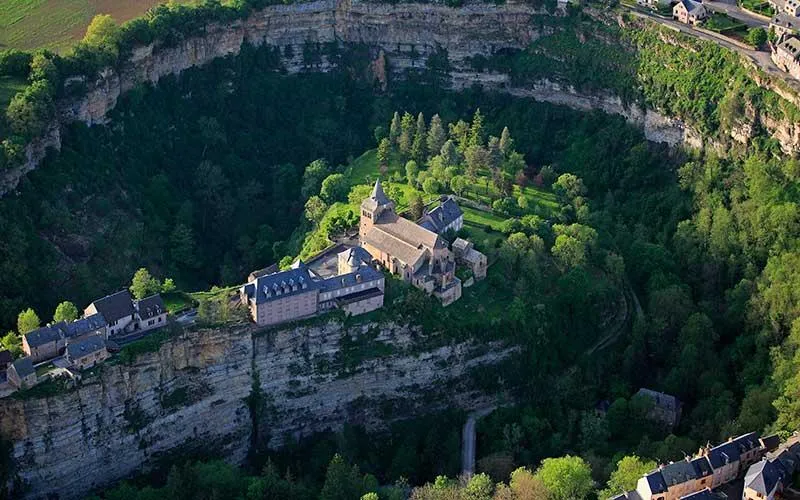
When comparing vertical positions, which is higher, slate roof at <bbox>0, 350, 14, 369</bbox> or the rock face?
slate roof at <bbox>0, 350, 14, 369</bbox>

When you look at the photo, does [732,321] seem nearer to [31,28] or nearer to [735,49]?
[735,49]

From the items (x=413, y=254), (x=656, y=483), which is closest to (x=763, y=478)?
(x=656, y=483)

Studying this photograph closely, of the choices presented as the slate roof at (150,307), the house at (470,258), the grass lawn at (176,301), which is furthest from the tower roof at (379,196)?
the slate roof at (150,307)

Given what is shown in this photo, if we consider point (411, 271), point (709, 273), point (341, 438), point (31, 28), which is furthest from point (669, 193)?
point (31, 28)

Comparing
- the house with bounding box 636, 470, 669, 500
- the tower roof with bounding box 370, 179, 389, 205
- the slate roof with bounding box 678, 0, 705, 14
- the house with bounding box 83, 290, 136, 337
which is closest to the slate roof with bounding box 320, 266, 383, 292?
the tower roof with bounding box 370, 179, 389, 205

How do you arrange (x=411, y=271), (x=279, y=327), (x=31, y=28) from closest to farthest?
(x=279, y=327), (x=411, y=271), (x=31, y=28)

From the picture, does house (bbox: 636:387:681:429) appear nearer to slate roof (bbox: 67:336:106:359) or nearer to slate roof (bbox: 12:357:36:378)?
slate roof (bbox: 67:336:106:359)
